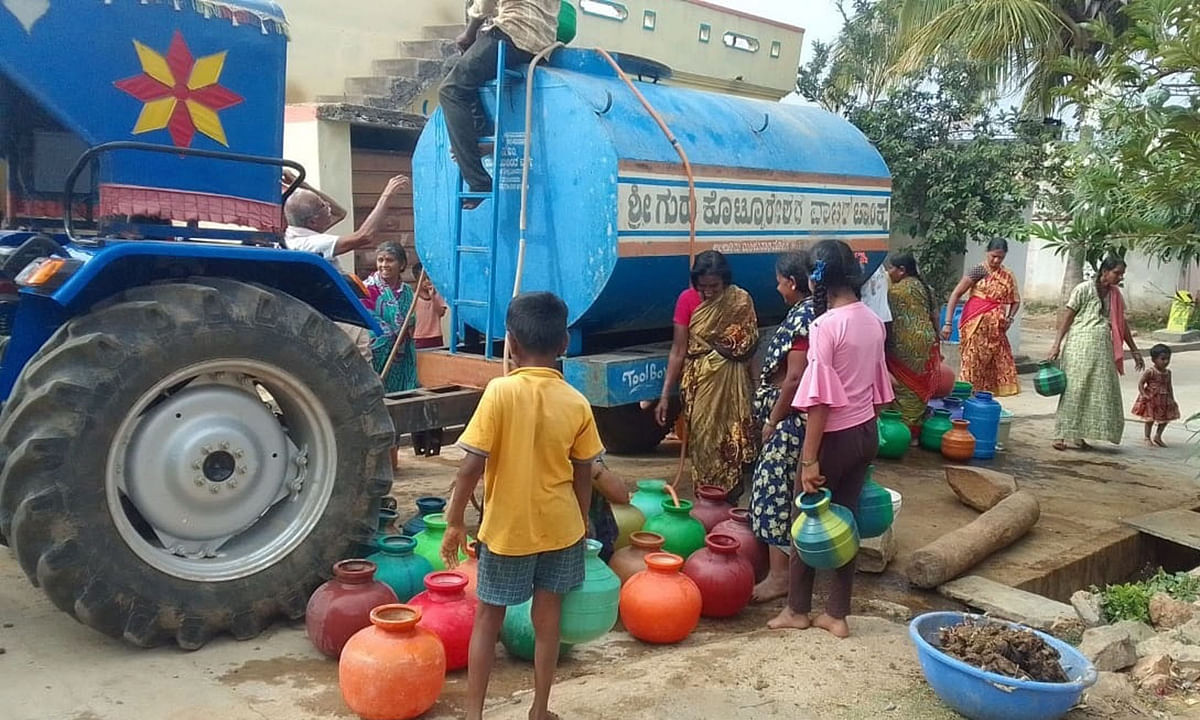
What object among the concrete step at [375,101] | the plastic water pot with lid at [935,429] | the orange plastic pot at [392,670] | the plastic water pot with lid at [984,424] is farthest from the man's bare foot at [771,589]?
the concrete step at [375,101]

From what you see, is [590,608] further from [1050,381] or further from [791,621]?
[1050,381]

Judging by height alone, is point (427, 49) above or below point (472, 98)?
above

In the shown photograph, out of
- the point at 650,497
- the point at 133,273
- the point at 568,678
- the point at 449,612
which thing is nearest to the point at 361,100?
the point at 650,497

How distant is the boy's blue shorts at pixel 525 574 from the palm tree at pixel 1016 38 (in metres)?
10.4

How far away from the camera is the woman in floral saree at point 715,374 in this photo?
17.2ft

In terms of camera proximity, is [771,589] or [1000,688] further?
[771,589]

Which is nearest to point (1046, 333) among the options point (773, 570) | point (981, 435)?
point (981, 435)

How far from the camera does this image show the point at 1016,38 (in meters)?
12.2

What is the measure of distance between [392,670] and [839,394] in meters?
1.92

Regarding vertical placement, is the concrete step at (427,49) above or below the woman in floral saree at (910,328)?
above

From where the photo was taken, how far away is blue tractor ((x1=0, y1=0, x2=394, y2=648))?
3.29 metres

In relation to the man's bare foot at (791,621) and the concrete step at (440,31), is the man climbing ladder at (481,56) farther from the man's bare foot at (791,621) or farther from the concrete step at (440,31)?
the concrete step at (440,31)

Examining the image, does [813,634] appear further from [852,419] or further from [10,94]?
[10,94]

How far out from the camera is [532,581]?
302cm
